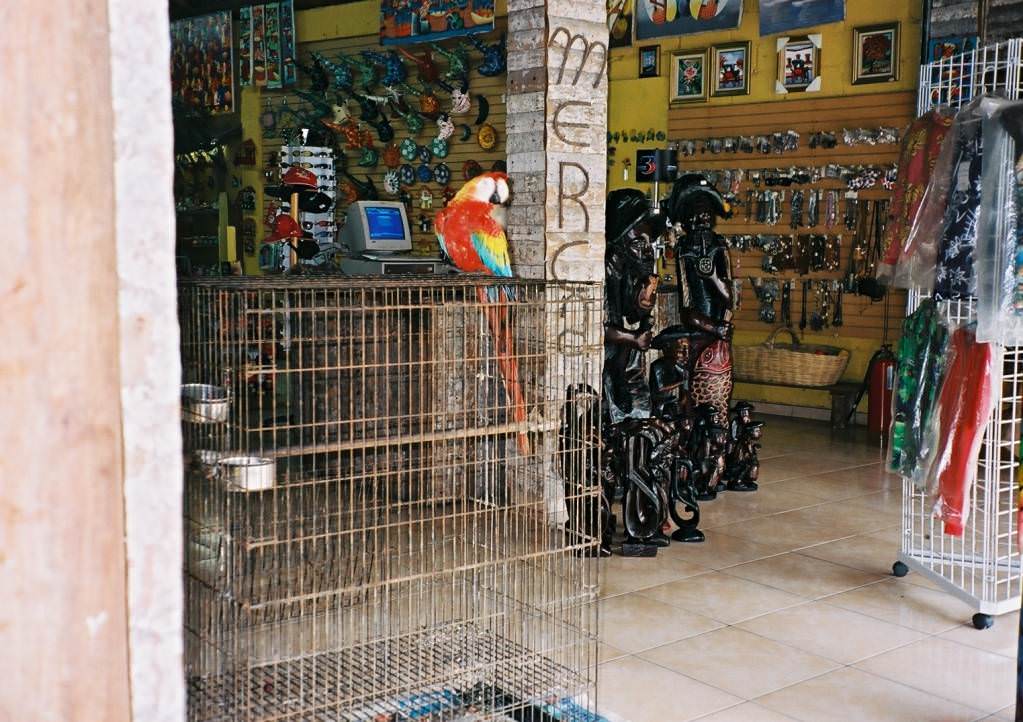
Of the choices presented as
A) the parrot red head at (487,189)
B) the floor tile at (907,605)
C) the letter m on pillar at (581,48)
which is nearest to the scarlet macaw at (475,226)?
the parrot red head at (487,189)

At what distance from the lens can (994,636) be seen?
404 centimetres

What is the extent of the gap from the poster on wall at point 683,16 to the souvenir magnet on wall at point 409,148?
2180mm

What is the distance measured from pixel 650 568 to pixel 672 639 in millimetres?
903

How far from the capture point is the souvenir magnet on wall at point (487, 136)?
9.06m

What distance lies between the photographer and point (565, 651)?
11.3 ft

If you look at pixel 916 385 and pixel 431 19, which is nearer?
pixel 916 385

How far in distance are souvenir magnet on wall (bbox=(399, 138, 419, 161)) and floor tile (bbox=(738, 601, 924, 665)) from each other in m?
6.41

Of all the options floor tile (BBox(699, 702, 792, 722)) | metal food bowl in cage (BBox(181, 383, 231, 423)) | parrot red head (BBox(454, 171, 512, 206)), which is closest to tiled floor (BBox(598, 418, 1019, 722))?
floor tile (BBox(699, 702, 792, 722))

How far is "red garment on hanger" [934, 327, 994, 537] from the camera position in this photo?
4043 millimetres

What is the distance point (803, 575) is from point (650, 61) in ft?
19.0

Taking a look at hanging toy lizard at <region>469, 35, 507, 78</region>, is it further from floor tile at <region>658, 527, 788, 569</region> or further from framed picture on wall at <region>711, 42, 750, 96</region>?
floor tile at <region>658, 527, 788, 569</region>

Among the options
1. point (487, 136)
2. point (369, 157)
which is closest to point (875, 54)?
point (487, 136)

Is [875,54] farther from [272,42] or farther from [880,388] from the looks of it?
[272,42]

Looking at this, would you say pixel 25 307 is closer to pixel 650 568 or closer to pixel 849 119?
pixel 650 568
